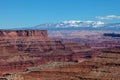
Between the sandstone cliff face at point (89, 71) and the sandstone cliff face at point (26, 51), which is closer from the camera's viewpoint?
the sandstone cliff face at point (89, 71)

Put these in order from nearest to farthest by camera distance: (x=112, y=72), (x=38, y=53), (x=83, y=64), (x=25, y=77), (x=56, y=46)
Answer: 1. (x=112, y=72)
2. (x=25, y=77)
3. (x=83, y=64)
4. (x=38, y=53)
5. (x=56, y=46)

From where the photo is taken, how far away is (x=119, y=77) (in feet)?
235

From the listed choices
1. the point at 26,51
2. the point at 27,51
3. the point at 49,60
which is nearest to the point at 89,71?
the point at 49,60

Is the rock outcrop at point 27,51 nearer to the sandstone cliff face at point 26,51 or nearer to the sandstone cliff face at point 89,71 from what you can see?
the sandstone cliff face at point 26,51

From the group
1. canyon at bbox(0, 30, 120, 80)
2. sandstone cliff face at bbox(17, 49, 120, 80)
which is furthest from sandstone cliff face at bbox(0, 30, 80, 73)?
sandstone cliff face at bbox(17, 49, 120, 80)

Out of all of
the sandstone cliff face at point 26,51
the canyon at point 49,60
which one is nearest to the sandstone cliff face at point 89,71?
the canyon at point 49,60

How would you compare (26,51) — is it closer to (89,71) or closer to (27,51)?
(27,51)

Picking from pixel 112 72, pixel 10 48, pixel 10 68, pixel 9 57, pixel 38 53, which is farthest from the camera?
pixel 38 53

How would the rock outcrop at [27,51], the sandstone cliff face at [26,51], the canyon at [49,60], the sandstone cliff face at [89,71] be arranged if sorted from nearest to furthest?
1. the sandstone cliff face at [89,71]
2. the canyon at [49,60]
3. the sandstone cliff face at [26,51]
4. the rock outcrop at [27,51]

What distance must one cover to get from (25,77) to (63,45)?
4208 inches


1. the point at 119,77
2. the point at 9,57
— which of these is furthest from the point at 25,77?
the point at 9,57

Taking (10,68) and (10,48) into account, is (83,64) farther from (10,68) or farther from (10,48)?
(10,48)

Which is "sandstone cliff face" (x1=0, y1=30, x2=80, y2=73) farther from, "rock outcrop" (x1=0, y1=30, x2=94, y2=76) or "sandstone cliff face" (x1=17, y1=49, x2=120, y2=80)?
"sandstone cliff face" (x1=17, y1=49, x2=120, y2=80)

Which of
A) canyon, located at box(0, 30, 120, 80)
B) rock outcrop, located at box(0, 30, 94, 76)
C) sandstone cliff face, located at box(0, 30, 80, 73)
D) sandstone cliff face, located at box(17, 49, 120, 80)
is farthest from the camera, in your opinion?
rock outcrop, located at box(0, 30, 94, 76)
